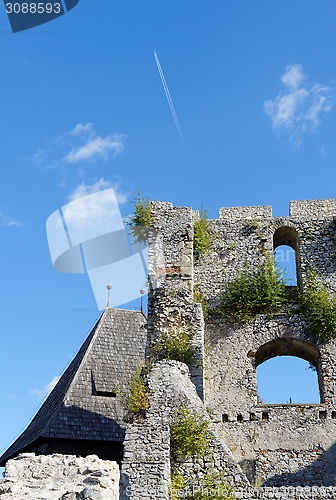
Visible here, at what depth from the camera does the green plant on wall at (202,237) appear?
14291mm

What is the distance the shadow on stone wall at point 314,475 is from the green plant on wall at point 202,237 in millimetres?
5039

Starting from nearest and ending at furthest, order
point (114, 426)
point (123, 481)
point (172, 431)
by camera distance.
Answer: point (123, 481) < point (172, 431) < point (114, 426)

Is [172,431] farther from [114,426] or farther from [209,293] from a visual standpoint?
[114,426]

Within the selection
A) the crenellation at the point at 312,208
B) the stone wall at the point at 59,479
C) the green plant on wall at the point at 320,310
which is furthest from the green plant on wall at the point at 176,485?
the crenellation at the point at 312,208

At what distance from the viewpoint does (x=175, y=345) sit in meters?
12.3

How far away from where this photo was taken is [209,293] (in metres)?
13.9

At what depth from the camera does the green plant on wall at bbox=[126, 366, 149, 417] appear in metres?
10.9

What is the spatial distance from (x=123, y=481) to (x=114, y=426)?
534cm

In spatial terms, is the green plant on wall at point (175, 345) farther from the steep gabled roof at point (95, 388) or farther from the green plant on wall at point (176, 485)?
the green plant on wall at point (176, 485)

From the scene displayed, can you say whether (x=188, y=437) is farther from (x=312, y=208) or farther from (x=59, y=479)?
(x=312, y=208)

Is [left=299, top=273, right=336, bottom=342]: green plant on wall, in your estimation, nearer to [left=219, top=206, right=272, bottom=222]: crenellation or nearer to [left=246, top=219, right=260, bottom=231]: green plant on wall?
[left=246, top=219, right=260, bottom=231]: green plant on wall

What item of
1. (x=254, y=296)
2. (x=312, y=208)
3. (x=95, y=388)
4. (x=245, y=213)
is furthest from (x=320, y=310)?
(x=95, y=388)

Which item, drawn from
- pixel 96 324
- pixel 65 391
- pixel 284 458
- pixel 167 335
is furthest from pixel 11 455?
pixel 284 458

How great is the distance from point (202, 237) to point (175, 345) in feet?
9.98
